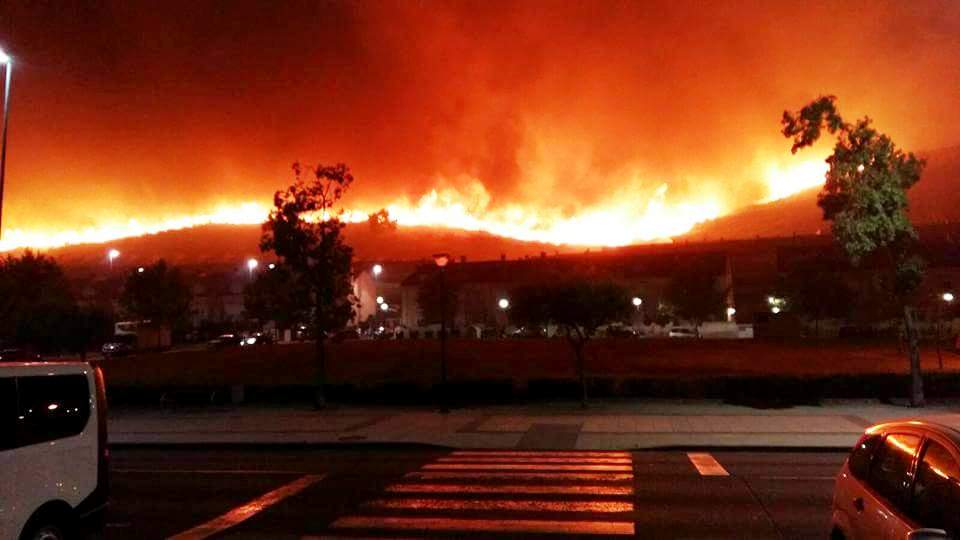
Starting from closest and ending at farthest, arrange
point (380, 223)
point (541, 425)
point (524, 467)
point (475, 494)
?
point (475, 494)
point (524, 467)
point (541, 425)
point (380, 223)

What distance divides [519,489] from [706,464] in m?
4.43

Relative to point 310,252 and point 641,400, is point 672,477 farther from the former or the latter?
point 310,252

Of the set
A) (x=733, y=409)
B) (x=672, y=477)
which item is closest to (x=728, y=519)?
(x=672, y=477)

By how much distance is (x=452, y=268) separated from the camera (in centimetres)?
9369

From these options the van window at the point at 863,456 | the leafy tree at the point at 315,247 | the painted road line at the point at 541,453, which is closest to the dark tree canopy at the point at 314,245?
the leafy tree at the point at 315,247

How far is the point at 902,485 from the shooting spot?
5.20m

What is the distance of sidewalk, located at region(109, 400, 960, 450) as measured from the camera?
18.5m

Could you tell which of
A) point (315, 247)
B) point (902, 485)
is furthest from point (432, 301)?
point (902, 485)

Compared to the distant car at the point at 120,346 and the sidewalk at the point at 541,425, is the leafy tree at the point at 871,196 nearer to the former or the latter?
the sidewalk at the point at 541,425

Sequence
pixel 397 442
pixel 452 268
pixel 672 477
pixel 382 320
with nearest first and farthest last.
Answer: pixel 672 477 < pixel 397 442 < pixel 452 268 < pixel 382 320

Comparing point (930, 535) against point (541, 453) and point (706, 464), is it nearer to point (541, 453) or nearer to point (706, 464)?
point (706, 464)

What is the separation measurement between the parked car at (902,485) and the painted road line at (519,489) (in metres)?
6.09

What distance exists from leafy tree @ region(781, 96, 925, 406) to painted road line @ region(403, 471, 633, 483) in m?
13.6

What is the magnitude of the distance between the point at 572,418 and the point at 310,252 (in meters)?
10.2
